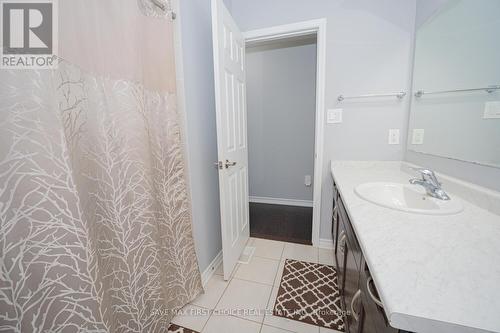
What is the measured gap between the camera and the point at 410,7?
1.56 meters

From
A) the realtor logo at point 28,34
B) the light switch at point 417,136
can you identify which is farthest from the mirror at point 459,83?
the realtor logo at point 28,34

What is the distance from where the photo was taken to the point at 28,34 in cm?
59

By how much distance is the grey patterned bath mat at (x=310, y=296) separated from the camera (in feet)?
4.13

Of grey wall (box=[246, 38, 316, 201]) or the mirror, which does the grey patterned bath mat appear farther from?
grey wall (box=[246, 38, 316, 201])

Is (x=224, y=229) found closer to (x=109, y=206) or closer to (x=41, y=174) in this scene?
(x=109, y=206)

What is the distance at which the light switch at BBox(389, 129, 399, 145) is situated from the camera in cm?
170

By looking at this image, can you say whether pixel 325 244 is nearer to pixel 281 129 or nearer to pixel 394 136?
pixel 394 136

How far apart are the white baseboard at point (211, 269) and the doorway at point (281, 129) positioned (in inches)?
35.3

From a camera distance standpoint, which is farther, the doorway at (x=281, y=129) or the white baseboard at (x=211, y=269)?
the doorway at (x=281, y=129)

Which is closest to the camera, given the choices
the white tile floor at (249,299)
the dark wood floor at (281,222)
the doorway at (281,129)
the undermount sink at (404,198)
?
the undermount sink at (404,198)

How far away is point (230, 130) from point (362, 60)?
127 cm

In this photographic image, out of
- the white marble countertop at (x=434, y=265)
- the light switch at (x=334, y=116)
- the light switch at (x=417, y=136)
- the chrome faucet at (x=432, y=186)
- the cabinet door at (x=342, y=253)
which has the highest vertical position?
the light switch at (x=334, y=116)

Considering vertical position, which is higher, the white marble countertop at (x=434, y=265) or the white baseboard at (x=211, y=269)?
the white marble countertop at (x=434, y=265)

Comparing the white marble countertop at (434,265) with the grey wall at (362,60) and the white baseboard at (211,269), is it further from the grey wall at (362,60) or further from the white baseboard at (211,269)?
the white baseboard at (211,269)
